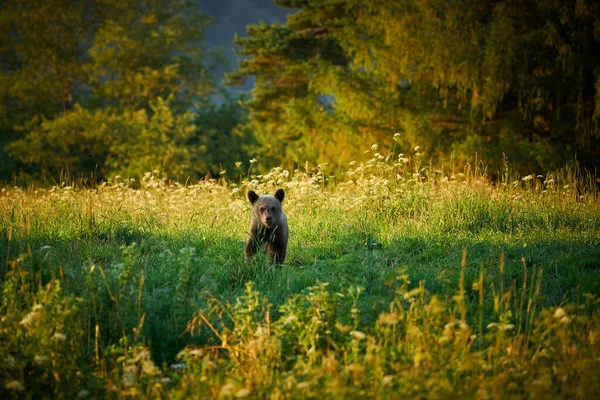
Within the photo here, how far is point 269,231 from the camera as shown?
619 cm

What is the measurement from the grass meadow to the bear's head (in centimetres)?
52

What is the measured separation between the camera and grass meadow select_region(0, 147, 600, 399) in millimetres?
3279

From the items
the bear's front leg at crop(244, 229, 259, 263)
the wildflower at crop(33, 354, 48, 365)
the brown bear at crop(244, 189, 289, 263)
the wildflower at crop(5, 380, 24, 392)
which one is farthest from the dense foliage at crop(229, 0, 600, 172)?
the wildflower at crop(5, 380, 24, 392)

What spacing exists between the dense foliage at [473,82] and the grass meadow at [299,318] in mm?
8194

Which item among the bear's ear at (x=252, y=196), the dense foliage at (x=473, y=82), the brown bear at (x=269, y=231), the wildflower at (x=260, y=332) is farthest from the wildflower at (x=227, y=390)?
the dense foliage at (x=473, y=82)

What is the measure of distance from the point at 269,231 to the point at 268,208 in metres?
0.29

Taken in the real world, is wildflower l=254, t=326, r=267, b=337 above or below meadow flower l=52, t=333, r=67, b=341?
below

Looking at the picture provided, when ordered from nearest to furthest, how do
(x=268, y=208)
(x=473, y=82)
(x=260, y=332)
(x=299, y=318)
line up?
(x=260, y=332)
(x=299, y=318)
(x=268, y=208)
(x=473, y=82)

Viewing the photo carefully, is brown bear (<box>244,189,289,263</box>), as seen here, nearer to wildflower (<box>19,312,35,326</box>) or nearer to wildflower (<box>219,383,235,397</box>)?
wildflower (<box>19,312,35,326</box>)

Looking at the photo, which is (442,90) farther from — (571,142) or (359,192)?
(359,192)

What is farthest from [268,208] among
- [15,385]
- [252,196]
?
[15,385]

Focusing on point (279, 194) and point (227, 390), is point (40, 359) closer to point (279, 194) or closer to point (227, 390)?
point (227, 390)

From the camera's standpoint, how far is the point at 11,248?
18.6 feet

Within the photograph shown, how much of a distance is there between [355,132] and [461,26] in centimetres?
554
